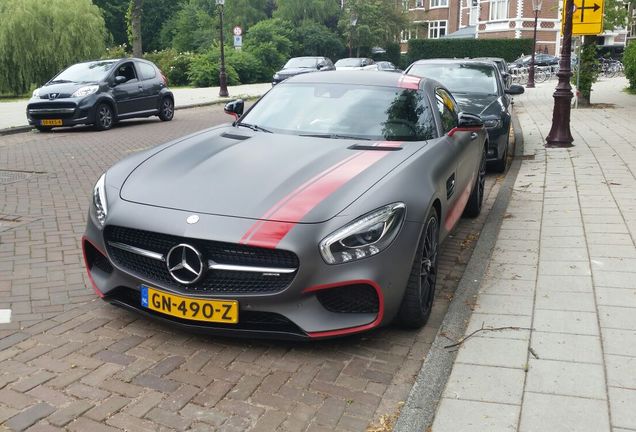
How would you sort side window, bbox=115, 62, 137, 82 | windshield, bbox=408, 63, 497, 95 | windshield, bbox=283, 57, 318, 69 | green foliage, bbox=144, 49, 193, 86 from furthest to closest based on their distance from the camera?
1. green foliage, bbox=144, 49, 193, 86
2. windshield, bbox=283, 57, 318, 69
3. side window, bbox=115, 62, 137, 82
4. windshield, bbox=408, 63, 497, 95

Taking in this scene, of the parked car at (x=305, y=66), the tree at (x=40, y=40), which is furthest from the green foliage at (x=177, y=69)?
the tree at (x=40, y=40)

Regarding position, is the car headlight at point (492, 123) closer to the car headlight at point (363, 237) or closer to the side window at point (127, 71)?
the car headlight at point (363, 237)

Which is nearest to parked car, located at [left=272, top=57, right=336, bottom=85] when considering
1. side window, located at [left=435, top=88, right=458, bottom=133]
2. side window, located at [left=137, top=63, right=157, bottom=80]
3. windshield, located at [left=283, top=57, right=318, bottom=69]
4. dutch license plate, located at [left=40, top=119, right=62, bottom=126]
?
windshield, located at [left=283, top=57, right=318, bottom=69]

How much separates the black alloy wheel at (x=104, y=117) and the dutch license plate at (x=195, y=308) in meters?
11.9

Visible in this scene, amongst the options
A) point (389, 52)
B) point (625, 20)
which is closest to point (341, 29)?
point (389, 52)

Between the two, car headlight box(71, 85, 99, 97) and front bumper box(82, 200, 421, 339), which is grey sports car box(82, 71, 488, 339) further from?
car headlight box(71, 85, 99, 97)

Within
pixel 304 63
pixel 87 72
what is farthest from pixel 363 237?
pixel 304 63

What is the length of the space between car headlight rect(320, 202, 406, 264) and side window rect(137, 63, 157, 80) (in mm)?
13899

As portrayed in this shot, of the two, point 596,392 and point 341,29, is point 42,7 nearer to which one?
point 596,392

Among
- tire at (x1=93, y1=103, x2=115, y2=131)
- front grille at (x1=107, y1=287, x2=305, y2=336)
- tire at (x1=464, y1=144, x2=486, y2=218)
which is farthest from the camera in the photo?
tire at (x1=93, y1=103, x2=115, y2=131)

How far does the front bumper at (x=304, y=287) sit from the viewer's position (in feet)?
11.2

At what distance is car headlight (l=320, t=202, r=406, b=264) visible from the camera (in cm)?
345

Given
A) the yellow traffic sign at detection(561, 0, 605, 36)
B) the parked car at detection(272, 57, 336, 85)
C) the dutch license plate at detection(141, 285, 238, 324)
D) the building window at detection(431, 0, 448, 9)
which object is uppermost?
the building window at detection(431, 0, 448, 9)

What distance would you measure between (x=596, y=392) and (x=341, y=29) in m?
61.9
